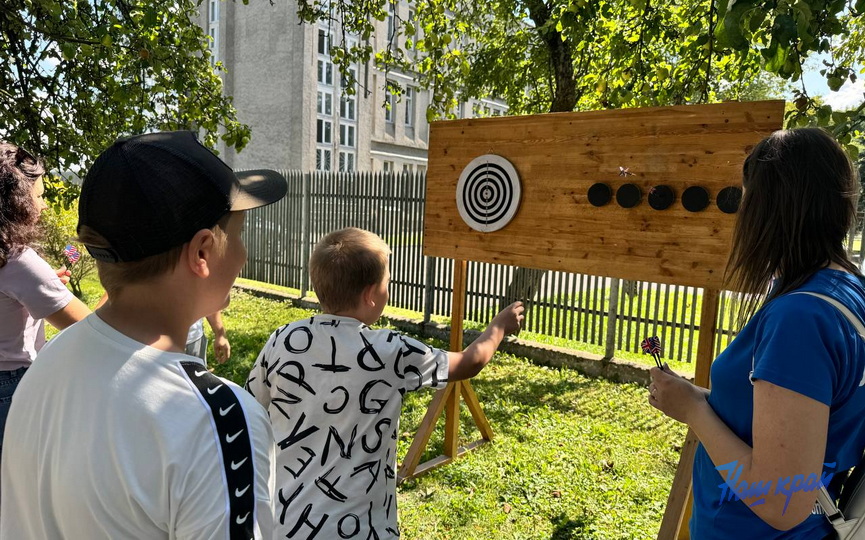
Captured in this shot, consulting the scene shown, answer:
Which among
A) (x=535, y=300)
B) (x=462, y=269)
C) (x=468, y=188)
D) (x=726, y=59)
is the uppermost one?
(x=726, y=59)

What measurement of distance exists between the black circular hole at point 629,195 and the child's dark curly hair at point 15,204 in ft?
9.62

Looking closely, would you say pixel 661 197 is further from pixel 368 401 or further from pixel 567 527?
pixel 368 401

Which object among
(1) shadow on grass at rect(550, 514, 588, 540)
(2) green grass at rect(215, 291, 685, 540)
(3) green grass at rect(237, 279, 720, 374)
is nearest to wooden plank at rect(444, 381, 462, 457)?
(2) green grass at rect(215, 291, 685, 540)

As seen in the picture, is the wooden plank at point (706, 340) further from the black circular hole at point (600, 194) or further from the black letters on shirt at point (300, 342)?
the black letters on shirt at point (300, 342)

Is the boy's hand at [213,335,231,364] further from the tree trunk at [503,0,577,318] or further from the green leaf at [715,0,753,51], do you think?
the tree trunk at [503,0,577,318]

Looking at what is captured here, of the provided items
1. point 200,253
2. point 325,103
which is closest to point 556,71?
point 200,253

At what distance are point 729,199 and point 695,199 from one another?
17 centimetres

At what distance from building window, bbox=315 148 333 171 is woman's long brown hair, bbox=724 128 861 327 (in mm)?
29597

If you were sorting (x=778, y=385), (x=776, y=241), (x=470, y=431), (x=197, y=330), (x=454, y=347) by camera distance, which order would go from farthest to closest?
1. (x=470, y=431)
2. (x=454, y=347)
3. (x=197, y=330)
4. (x=776, y=241)
5. (x=778, y=385)

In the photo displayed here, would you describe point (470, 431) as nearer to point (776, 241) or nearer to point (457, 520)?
point (457, 520)

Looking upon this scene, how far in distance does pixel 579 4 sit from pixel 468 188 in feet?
4.40

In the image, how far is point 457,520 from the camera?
3.43m

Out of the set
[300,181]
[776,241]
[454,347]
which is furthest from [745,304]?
[300,181]

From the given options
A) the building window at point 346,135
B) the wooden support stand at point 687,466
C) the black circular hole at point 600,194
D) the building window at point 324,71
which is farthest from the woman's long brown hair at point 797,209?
the building window at point 346,135
